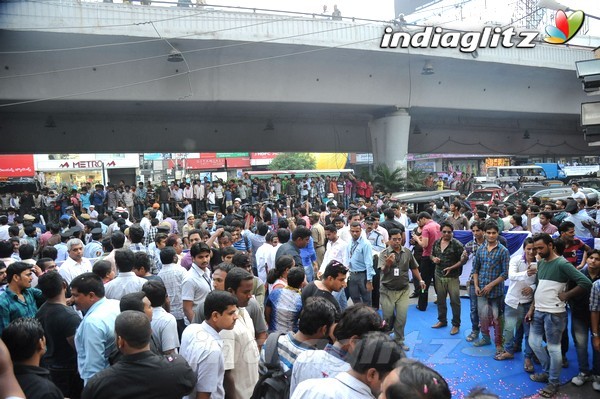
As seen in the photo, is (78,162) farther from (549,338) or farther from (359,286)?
(549,338)

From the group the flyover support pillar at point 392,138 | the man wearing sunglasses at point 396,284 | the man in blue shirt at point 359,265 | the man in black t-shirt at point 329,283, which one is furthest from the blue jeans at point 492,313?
the flyover support pillar at point 392,138

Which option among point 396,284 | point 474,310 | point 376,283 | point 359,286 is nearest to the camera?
point 396,284

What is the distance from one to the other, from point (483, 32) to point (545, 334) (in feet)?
52.9

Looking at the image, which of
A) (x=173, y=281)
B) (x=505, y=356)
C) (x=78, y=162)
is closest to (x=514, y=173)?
(x=505, y=356)

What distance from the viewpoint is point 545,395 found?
5367mm

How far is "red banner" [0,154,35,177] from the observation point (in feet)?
125

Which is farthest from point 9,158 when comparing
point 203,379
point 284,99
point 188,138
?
point 203,379

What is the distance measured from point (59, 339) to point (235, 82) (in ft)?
48.6

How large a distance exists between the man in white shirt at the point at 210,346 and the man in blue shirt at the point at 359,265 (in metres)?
4.00

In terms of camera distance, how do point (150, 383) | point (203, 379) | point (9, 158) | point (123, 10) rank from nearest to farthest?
point (150, 383) → point (203, 379) → point (123, 10) → point (9, 158)

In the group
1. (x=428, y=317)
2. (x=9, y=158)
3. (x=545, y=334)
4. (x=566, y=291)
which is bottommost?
(x=428, y=317)

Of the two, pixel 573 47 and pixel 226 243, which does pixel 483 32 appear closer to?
pixel 573 47

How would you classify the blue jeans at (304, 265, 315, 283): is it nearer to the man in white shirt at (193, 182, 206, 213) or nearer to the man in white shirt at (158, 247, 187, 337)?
the man in white shirt at (158, 247, 187, 337)

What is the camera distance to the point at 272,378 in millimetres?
3393
